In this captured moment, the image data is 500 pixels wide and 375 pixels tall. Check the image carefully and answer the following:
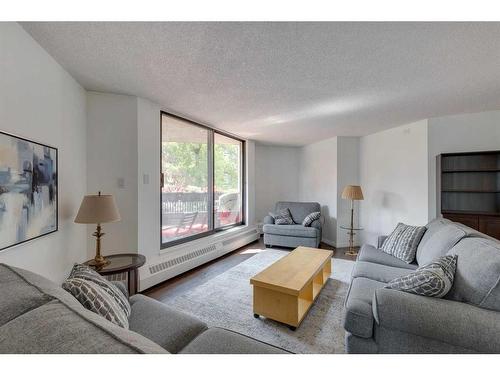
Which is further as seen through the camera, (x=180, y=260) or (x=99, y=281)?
(x=180, y=260)

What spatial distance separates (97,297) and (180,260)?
214 centimetres

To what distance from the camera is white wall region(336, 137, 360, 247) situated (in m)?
4.71

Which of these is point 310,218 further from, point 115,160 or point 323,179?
point 115,160

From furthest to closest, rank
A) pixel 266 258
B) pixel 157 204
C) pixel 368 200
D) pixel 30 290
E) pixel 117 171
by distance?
pixel 368 200 < pixel 266 258 < pixel 157 204 < pixel 117 171 < pixel 30 290

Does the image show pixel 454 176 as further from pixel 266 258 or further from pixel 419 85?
pixel 266 258

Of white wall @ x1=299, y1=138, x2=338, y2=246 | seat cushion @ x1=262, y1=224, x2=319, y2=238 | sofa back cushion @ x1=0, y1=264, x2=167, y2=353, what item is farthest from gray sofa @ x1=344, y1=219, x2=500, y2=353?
white wall @ x1=299, y1=138, x2=338, y2=246

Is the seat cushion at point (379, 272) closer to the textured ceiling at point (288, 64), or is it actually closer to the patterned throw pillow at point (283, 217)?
the textured ceiling at point (288, 64)

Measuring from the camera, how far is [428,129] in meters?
3.45

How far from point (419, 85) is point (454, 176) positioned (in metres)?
1.90

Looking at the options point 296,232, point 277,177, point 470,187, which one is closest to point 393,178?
point 470,187

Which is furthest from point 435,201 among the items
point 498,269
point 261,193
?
point 261,193

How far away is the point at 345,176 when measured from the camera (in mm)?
4750
